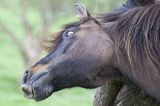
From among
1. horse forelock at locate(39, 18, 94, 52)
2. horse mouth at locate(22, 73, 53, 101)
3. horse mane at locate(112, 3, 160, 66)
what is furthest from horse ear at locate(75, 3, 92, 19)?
horse mouth at locate(22, 73, 53, 101)

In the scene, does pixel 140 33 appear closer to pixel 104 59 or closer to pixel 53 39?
pixel 104 59

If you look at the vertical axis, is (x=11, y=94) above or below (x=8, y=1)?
below

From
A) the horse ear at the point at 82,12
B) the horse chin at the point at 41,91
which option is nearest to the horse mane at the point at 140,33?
the horse ear at the point at 82,12

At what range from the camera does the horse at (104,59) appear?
3.38 meters

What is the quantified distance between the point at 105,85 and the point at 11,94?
43.4 ft

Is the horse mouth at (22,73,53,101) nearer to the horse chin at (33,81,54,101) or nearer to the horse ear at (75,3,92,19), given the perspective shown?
the horse chin at (33,81,54,101)

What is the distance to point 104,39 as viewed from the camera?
3479 mm

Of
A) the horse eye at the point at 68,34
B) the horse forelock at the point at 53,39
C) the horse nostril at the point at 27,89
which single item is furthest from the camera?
the horse forelock at the point at 53,39

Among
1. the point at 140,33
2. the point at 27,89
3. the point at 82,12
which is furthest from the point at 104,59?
the point at 27,89

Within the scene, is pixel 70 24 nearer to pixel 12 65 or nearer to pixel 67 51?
pixel 67 51

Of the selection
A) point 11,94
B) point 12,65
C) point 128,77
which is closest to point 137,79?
point 128,77

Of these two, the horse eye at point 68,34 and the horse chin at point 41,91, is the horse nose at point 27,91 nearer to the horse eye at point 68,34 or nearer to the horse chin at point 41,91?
the horse chin at point 41,91

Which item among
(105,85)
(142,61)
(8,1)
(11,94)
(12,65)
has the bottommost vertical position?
(12,65)

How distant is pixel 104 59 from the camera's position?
11.3 feet
